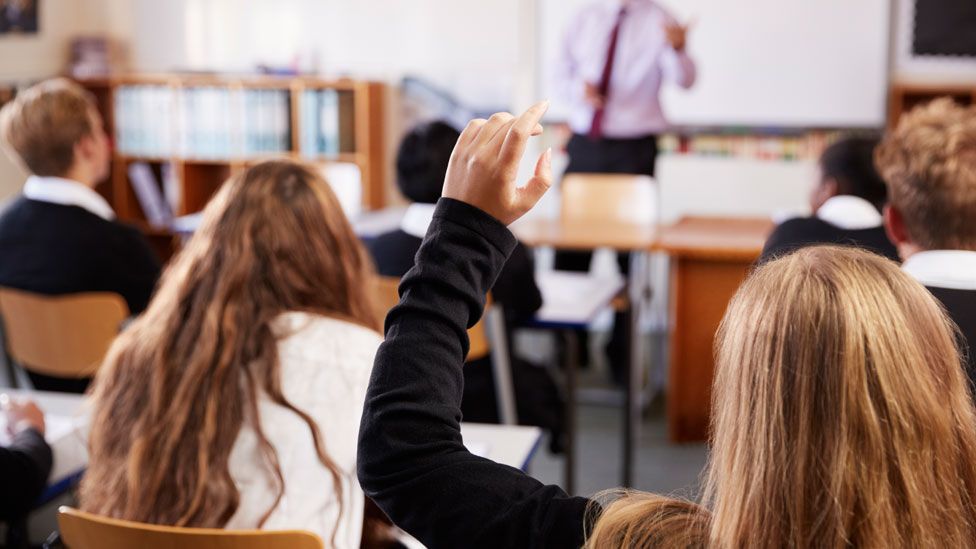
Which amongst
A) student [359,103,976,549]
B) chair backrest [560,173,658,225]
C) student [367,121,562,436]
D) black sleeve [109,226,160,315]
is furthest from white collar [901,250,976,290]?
chair backrest [560,173,658,225]

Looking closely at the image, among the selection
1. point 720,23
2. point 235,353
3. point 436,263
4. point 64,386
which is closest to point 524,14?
point 720,23

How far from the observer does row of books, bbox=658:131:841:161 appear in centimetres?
548

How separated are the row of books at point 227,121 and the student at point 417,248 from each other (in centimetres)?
270

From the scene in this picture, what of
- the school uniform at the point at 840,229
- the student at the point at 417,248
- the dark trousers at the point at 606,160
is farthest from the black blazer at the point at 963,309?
the dark trousers at the point at 606,160

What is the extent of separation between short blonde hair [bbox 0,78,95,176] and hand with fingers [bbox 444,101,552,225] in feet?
7.95

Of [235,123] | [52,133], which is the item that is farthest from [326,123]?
[52,133]

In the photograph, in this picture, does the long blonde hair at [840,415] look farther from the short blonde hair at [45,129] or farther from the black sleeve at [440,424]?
the short blonde hair at [45,129]

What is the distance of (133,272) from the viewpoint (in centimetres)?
296

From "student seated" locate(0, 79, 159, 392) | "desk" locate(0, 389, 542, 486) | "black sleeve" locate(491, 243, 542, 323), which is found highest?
"student seated" locate(0, 79, 159, 392)

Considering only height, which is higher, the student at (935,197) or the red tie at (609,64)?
the red tie at (609,64)

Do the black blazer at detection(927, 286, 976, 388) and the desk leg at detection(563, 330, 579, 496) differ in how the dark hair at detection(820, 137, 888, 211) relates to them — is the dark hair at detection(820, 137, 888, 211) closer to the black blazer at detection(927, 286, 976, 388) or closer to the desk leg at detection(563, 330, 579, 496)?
the desk leg at detection(563, 330, 579, 496)

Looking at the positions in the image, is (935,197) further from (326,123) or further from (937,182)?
(326,123)

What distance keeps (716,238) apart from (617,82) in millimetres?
1479

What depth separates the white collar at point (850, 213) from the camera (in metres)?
2.68
